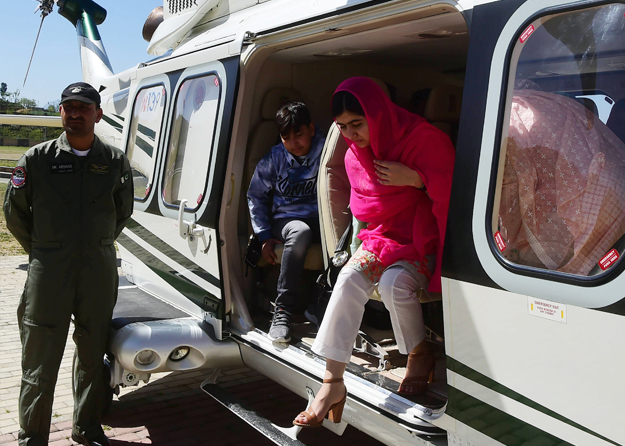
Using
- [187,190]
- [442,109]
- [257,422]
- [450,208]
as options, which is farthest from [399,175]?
[187,190]

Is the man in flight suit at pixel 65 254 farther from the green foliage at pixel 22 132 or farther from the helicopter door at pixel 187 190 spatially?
the green foliage at pixel 22 132

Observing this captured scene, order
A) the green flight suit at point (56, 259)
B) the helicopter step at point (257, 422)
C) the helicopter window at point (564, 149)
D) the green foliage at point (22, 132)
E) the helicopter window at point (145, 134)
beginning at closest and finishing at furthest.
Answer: the helicopter window at point (564, 149) → the helicopter step at point (257, 422) → the green flight suit at point (56, 259) → the helicopter window at point (145, 134) → the green foliage at point (22, 132)

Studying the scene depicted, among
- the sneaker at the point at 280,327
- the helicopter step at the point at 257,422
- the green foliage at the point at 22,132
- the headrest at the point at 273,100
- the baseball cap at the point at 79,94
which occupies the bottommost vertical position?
the green foliage at the point at 22,132

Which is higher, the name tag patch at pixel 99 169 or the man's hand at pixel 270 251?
the name tag patch at pixel 99 169

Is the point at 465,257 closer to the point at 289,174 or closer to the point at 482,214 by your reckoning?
the point at 482,214

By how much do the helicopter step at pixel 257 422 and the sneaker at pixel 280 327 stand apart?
0.42m

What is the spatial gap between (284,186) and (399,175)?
125cm

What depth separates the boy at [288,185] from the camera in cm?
380

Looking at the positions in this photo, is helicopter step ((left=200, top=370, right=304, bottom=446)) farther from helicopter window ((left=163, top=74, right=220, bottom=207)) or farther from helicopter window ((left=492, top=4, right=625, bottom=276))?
helicopter window ((left=492, top=4, right=625, bottom=276))

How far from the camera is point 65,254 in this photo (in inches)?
132

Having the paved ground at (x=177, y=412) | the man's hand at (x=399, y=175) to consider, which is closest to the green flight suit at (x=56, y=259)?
the paved ground at (x=177, y=412)

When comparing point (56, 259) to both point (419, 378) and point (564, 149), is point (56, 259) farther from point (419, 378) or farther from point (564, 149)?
point (564, 149)

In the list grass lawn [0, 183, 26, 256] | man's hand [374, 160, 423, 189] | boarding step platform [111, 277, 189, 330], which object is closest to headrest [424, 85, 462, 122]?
man's hand [374, 160, 423, 189]

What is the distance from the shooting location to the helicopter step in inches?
120
